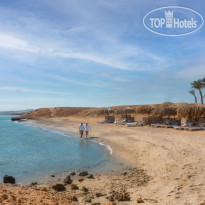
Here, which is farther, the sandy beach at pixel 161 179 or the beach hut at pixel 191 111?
the beach hut at pixel 191 111

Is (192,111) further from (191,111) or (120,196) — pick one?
(120,196)

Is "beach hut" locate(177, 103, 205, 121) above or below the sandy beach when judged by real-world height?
above

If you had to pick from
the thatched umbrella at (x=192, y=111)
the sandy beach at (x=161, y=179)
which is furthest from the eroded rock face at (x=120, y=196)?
the thatched umbrella at (x=192, y=111)

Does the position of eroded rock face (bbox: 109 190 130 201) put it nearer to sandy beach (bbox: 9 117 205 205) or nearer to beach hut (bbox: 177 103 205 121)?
sandy beach (bbox: 9 117 205 205)

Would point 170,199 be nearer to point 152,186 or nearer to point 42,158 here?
point 152,186

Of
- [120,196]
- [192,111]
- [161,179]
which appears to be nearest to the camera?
[120,196]

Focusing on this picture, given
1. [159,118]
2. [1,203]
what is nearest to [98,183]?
[1,203]

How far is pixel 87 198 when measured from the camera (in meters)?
5.32

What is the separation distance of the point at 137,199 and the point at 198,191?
146 cm

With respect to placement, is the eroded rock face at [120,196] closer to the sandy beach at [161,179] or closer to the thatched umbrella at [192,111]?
the sandy beach at [161,179]

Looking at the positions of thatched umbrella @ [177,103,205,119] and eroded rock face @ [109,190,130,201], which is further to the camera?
thatched umbrella @ [177,103,205,119]

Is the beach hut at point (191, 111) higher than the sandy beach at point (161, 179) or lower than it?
higher

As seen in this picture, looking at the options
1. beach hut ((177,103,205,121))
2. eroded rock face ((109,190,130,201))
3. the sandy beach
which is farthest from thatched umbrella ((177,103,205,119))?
eroded rock face ((109,190,130,201))

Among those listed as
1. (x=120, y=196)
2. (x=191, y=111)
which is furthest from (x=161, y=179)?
(x=191, y=111)
